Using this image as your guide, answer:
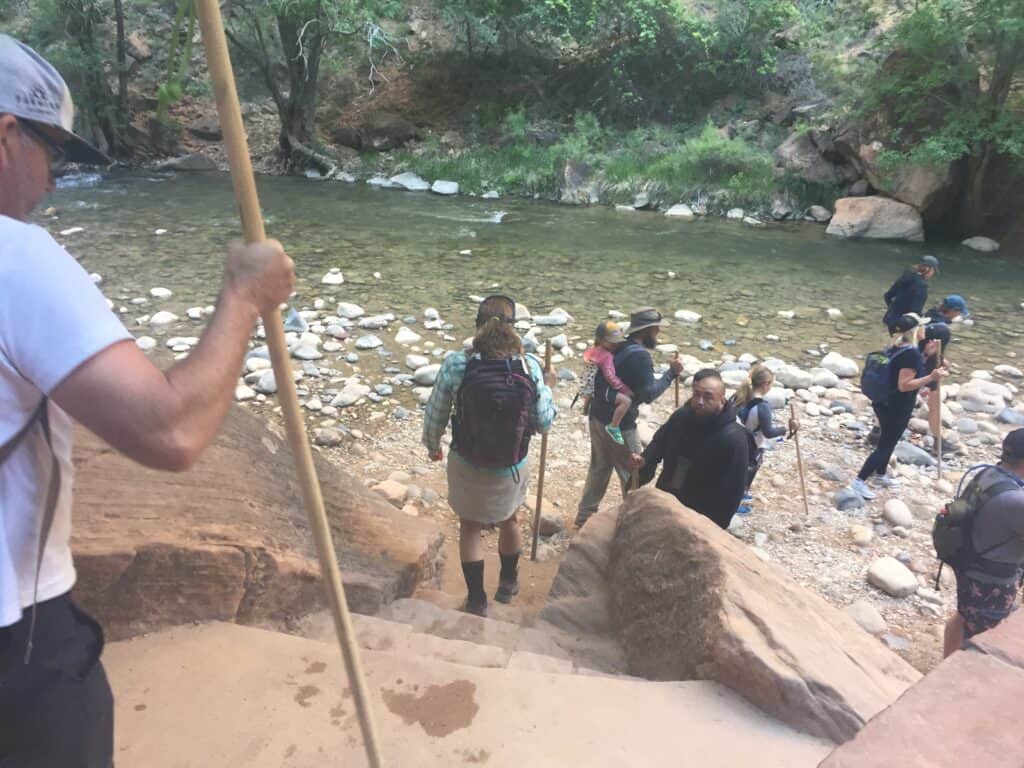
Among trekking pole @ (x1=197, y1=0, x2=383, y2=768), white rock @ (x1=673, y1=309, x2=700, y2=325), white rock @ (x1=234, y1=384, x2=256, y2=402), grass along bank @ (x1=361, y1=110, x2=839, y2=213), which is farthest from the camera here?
grass along bank @ (x1=361, y1=110, x2=839, y2=213)

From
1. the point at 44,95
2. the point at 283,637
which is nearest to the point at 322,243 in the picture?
the point at 283,637

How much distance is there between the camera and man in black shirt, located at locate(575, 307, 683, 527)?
4602 mm

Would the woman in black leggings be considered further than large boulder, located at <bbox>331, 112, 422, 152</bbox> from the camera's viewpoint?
No

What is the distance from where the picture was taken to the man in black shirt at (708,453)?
390 centimetres

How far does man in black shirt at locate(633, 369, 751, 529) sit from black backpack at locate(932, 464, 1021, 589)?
99 cm

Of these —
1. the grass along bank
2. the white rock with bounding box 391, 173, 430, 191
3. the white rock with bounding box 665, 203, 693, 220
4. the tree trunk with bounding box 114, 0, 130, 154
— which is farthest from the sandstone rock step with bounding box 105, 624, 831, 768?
the tree trunk with bounding box 114, 0, 130, 154

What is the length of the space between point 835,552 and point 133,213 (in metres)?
13.8

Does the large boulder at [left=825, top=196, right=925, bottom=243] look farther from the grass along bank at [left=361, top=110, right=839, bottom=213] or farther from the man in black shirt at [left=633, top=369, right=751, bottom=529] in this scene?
the man in black shirt at [left=633, top=369, right=751, bottom=529]

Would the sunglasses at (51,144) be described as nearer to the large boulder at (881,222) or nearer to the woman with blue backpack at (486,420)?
the woman with blue backpack at (486,420)

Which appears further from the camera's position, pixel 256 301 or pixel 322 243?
pixel 322 243

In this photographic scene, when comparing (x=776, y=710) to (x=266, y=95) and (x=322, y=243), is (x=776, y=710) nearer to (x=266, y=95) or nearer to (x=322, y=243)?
(x=322, y=243)

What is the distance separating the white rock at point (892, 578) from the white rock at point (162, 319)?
741 centimetres

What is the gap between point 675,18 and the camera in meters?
20.0

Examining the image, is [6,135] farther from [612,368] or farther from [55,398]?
[612,368]
